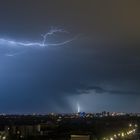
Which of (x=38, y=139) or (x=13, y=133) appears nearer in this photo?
(x=38, y=139)

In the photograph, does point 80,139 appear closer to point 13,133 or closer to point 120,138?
point 120,138

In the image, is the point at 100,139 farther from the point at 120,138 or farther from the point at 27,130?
the point at 27,130

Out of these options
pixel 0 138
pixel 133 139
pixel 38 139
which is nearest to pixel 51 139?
pixel 38 139

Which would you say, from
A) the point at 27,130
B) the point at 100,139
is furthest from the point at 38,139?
the point at 27,130

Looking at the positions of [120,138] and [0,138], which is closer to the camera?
[0,138]

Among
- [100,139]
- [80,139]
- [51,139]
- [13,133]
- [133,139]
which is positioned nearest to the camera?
[80,139]

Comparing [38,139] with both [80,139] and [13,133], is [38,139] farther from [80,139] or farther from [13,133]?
[80,139]

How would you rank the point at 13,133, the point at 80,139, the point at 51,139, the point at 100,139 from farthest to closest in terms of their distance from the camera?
1. the point at 13,133
2. the point at 51,139
3. the point at 100,139
4. the point at 80,139

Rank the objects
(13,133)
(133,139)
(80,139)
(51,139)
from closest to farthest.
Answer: (80,139) < (51,139) < (133,139) < (13,133)
